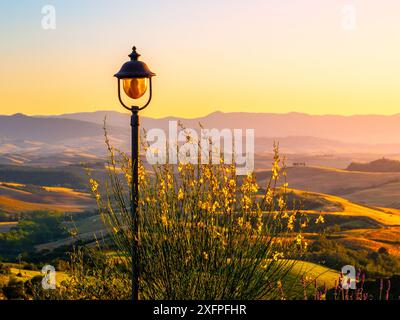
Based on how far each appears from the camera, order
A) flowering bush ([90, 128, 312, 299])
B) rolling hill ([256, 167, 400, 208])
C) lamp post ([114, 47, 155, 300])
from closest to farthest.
Answer: lamp post ([114, 47, 155, 300]), flowering bush ([90, 128, 312, 299]), rolling hill ([256, 167, 400, 208])

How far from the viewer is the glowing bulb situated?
753 centimetres

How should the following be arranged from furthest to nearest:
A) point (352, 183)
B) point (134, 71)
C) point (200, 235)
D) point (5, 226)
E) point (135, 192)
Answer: point (352, 183)
point (5, 226)
point (200, 235)
point (135, 192)
point (134, 71)

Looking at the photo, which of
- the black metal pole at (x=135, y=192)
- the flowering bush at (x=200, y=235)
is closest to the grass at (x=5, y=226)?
the flowering bush at (x=200, y=235)

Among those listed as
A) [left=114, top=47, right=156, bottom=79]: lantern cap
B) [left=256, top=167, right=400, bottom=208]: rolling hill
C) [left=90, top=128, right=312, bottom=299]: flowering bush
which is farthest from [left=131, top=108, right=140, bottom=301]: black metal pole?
[left=256, top=167, right=400, bottom=208]: rolling hill

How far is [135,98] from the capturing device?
24.9 feet

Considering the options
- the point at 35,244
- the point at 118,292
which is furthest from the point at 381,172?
the point at 118,292

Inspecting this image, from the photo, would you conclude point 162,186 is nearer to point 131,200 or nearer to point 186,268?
point 131,200

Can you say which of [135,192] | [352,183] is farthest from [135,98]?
[352,183]

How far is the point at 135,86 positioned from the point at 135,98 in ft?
0.49

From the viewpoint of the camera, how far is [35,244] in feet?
228

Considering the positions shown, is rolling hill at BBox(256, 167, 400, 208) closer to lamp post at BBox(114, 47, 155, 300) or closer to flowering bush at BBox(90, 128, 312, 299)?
flowering bush at BBox(90, 128, 312, 299)

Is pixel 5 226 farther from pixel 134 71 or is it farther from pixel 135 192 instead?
pixel 134 71

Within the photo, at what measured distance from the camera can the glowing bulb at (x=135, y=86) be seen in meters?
7.53

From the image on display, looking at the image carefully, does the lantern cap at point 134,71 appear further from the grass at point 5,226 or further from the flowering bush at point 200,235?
the grass at point 5,226
